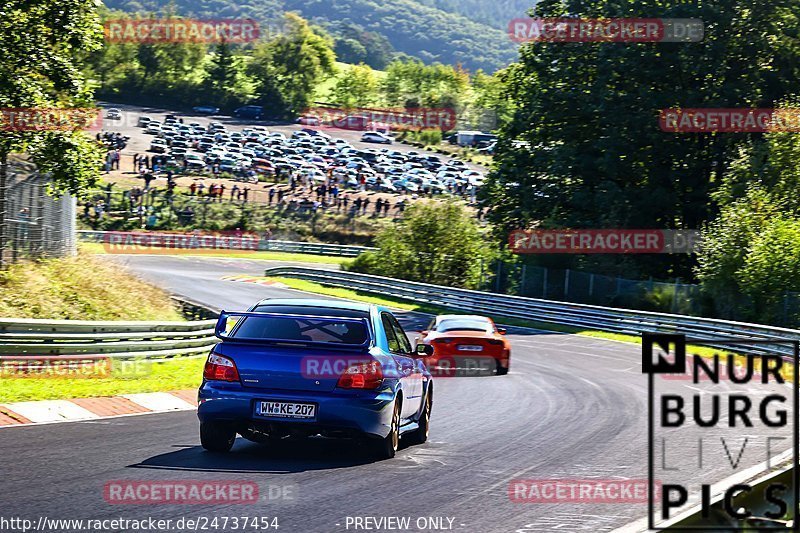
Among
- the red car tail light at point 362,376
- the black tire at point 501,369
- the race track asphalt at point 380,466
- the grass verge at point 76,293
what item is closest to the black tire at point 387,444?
the race track asphalt at point 380,466

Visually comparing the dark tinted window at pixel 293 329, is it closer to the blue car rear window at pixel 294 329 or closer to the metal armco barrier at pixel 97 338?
the blue car rear window at pixel 294 329

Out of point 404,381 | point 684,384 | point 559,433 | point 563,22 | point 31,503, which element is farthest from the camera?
point 563,22

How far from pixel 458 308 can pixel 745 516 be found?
129ft

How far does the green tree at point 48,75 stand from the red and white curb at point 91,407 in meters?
9.08

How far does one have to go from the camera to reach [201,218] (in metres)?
72.5

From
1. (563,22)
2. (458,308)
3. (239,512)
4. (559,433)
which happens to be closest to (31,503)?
(239,512)

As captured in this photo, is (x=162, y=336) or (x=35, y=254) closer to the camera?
(x=162, y=336)

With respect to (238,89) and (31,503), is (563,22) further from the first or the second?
(238,89)

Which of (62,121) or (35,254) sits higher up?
(62,121)

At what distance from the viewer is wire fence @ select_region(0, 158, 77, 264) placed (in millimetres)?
24531

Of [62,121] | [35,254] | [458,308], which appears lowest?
[458,308]

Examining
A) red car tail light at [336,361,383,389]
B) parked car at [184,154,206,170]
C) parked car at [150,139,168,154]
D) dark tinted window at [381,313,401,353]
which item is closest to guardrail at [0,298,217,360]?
dark tinted window at [381,313,401,353]

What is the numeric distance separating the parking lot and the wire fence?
148 ft

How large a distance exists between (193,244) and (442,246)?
20.6m
